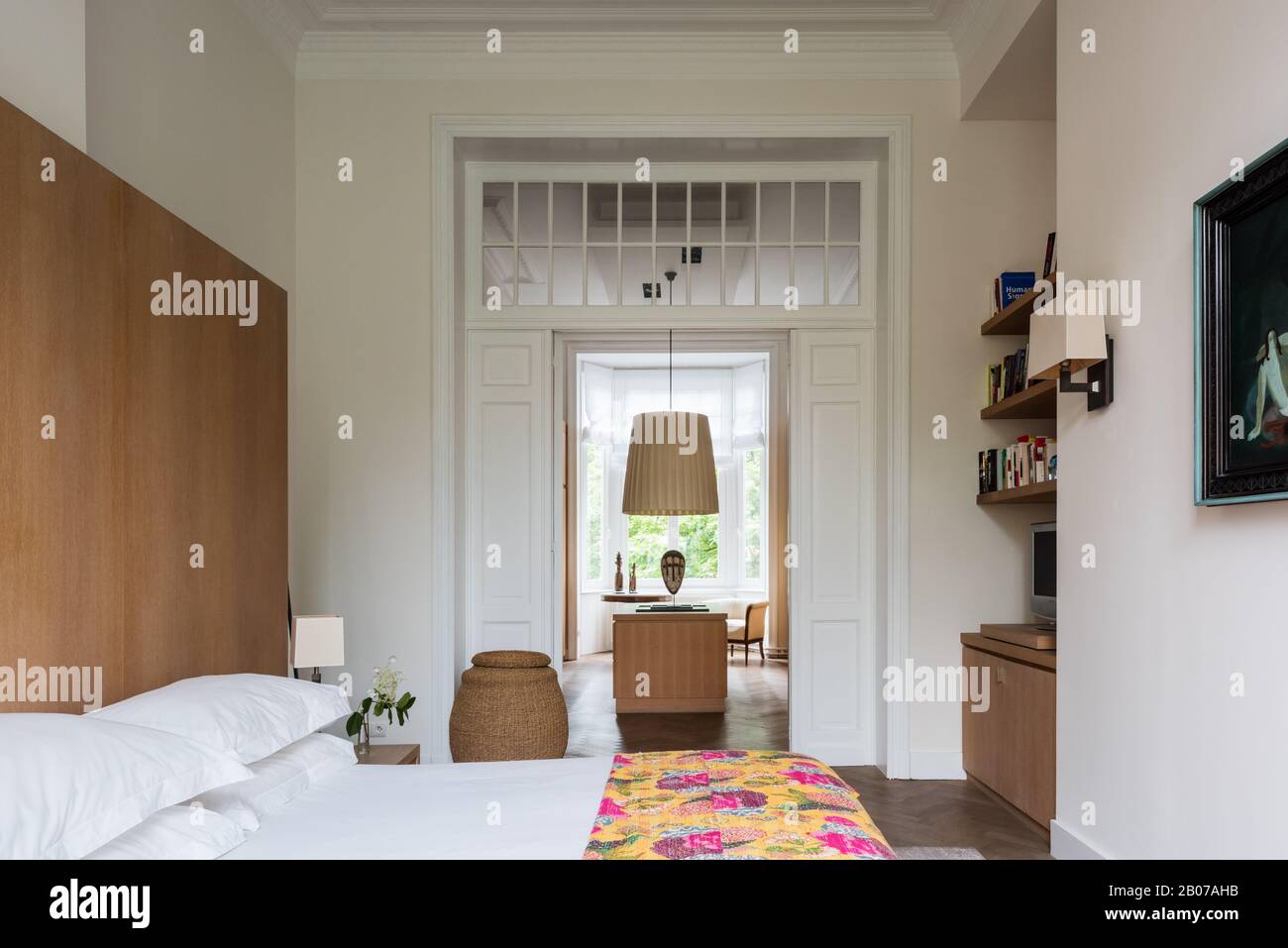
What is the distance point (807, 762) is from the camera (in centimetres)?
252

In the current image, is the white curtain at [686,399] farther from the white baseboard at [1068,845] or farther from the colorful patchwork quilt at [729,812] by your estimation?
the colorful patchwork quilt at [729,812]

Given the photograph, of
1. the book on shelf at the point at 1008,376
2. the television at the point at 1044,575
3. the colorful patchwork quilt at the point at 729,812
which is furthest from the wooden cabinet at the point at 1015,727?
the colorful patchwork quilt at the point at 729,812

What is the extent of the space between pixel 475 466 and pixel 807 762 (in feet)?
9.18

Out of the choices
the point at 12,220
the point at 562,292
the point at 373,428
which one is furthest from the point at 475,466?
the point at 12,220

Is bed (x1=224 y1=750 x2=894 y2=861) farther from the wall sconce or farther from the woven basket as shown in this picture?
the wall sconce

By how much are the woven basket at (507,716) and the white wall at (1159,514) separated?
199cm

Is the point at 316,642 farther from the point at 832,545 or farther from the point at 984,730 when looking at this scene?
the point at 984,730

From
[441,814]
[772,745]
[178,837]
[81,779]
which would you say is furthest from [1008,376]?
[81,779]

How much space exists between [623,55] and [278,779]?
3.81 m

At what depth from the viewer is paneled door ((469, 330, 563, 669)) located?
4781 millimetres

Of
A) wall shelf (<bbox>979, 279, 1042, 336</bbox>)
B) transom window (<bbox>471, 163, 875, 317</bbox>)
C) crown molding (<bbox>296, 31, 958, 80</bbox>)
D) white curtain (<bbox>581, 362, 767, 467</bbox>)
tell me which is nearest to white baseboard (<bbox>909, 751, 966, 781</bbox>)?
wall shelf (<bbox>979, 279, 1042, 336</bbox>)

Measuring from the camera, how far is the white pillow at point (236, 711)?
194 cm

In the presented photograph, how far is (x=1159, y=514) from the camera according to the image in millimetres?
2523
